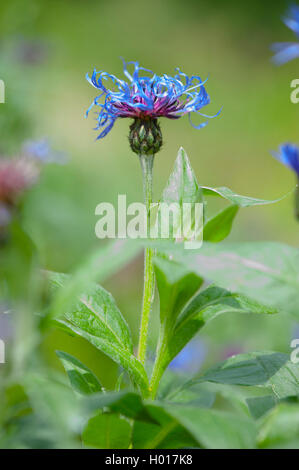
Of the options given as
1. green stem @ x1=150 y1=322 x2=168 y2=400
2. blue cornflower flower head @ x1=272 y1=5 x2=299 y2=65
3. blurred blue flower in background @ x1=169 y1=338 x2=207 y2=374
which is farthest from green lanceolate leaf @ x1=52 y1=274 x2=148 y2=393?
blurred blue flower in background @ x1=169 y1=338 x2=207 y2=374

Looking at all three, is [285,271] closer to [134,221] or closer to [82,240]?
[134,221]

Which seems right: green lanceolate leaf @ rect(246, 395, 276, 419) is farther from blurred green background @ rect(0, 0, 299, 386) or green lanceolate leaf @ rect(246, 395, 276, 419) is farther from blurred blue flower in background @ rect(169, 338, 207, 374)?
blurred blue flower in background @ rect(169, 338, 207, 374)

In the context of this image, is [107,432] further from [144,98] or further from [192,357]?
[192,357]

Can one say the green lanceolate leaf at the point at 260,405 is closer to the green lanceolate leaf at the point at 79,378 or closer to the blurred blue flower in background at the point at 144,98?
the green lanceolate leaf at the point at 79,378

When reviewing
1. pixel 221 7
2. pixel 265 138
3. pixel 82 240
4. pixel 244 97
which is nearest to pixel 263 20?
pixel 221 7

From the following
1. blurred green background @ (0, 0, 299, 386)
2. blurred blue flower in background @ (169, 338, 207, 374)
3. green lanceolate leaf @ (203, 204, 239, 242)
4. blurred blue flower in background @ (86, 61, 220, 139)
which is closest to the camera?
green lanceolate leaf @ (203, 204, 239, 242)

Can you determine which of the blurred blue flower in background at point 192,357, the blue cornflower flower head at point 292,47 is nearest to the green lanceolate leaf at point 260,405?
the blue cornflower flower head at point 292,47

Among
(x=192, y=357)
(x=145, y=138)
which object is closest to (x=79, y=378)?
(x=145, y=138)
